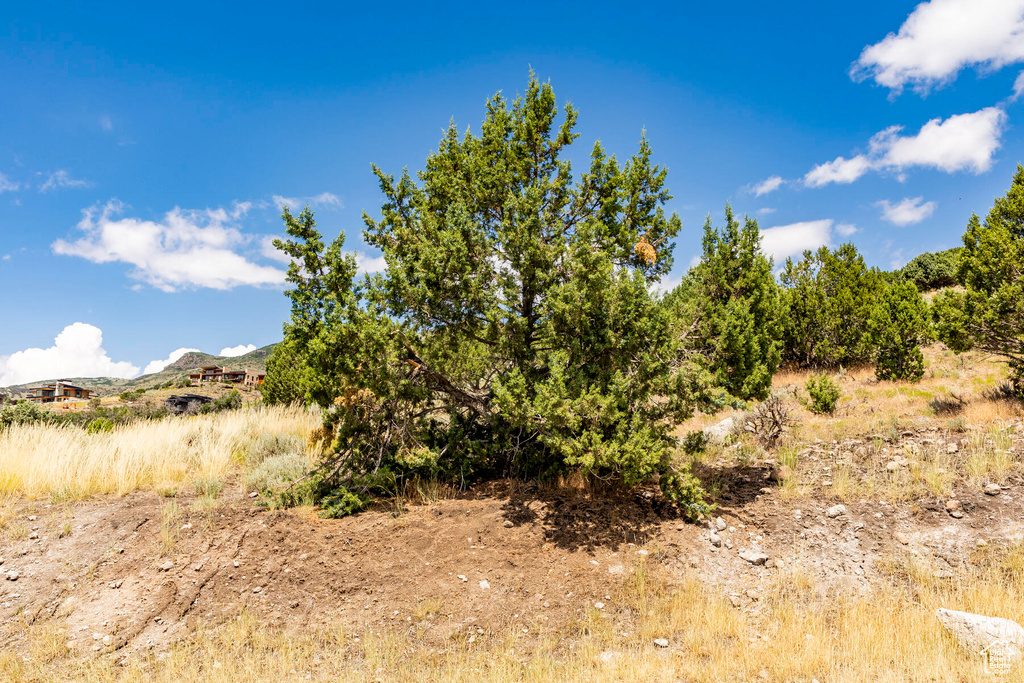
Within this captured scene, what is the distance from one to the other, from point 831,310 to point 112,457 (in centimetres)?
2190

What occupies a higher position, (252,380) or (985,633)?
(252,380)

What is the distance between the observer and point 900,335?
13789 mm

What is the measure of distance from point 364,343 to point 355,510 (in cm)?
258

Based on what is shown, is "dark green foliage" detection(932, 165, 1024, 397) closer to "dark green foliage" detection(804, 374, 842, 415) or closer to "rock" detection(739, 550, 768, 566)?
"dark green foliage" detection(804, 374, 842, 415)

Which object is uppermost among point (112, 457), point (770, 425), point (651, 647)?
point (770, 425)

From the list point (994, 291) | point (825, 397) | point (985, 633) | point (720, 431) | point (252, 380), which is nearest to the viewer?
point (985, 633)

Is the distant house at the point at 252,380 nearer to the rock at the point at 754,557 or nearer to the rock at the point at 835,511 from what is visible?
the rock at the point at 754,557

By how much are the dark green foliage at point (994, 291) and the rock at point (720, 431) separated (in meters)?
4.42

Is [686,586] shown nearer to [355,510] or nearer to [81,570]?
[355,510]

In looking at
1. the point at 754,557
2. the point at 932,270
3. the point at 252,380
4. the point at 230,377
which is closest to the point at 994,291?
the point at 754,557

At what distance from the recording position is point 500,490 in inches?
277

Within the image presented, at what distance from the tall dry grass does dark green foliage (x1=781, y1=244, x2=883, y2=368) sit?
18.7 meters

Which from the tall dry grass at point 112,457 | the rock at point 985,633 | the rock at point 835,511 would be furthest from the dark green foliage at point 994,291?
the tall dry grass at point 112,457

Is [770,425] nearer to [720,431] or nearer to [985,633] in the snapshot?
[720,431]
